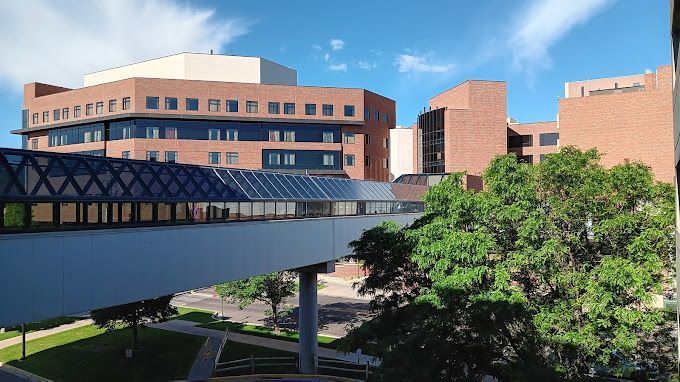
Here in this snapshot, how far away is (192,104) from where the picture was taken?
5706 cm

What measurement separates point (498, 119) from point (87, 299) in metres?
→ 60.8

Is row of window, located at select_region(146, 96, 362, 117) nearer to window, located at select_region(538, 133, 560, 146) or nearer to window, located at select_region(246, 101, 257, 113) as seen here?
window, located at select_region(246, 101, 257, 113)

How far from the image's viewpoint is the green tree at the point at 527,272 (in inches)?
588

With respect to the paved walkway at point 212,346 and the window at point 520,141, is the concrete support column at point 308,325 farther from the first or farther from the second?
the window at point 520,141

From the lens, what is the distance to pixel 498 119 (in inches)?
2542

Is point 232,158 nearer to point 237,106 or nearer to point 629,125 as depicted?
point 237,106

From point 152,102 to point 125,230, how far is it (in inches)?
1846

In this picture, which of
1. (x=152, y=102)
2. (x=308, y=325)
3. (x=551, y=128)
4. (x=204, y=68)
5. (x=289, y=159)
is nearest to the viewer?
(x=308, y=325)

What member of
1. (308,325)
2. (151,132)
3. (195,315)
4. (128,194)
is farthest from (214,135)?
(128,194)

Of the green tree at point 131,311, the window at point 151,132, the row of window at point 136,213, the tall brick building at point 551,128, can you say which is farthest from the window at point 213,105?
the row of window at point 136,213

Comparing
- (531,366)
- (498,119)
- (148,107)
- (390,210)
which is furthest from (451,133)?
(531,366)

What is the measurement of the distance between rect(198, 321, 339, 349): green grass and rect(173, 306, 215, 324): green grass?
176 cm

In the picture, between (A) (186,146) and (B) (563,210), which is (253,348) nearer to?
(B) (563,210)

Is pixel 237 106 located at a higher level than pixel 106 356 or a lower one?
higher
